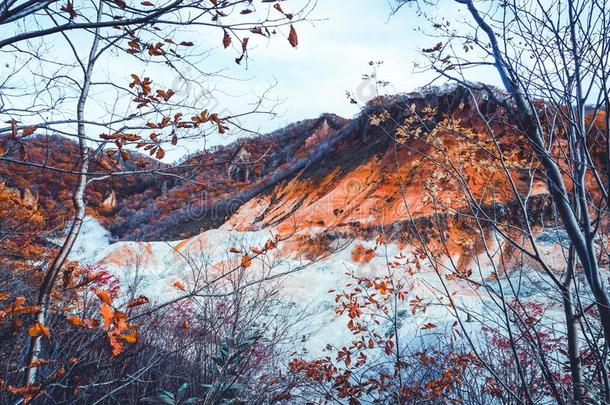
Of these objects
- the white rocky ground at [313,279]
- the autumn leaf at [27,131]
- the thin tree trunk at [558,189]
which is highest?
the autumn leaf at [27,131]

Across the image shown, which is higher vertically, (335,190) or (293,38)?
(293,38)

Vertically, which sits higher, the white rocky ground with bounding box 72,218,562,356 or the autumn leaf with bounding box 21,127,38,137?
the autumn leaf with bounding box 21,127,38,137

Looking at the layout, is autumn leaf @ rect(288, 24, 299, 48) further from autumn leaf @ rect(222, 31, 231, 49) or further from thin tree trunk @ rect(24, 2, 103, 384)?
thin tree trunk @ rect(24, 2, 103, 384)

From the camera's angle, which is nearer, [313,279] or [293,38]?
[293,38]

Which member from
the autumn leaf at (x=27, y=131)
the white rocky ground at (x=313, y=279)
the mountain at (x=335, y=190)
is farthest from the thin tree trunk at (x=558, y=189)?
the mountain at (x=335, y=190)

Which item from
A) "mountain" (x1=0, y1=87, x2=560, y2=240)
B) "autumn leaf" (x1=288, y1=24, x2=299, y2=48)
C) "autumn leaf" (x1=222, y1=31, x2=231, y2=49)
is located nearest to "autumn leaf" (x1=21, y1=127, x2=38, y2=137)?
"autumn leaf" (x1=222, y1=31, x2=231, y2=49)

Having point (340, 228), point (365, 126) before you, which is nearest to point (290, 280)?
point (340, 228)

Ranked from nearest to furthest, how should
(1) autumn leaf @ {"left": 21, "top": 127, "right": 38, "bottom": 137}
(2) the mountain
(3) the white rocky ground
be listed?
(1) autumn leaf @ {"left": 21, "top": 127, "right": 38, "bottom": 137} → (3) the white rocky ground → (2) the mountain

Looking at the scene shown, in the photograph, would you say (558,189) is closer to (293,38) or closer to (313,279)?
(293,38)

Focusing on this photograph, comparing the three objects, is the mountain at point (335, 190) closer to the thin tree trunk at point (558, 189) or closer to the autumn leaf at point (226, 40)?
the thin tree trunk at point (558, 189)

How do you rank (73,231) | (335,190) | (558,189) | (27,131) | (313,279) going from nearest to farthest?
1. (27,131)
2. (558,189)
3. (73,231)
4. (313,279)
5. (335,190)

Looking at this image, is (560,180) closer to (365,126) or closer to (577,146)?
(577,146)

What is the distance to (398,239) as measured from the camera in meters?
13.1

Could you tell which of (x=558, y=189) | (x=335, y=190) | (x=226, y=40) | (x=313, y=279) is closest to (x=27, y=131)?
(x=226, y=40)
